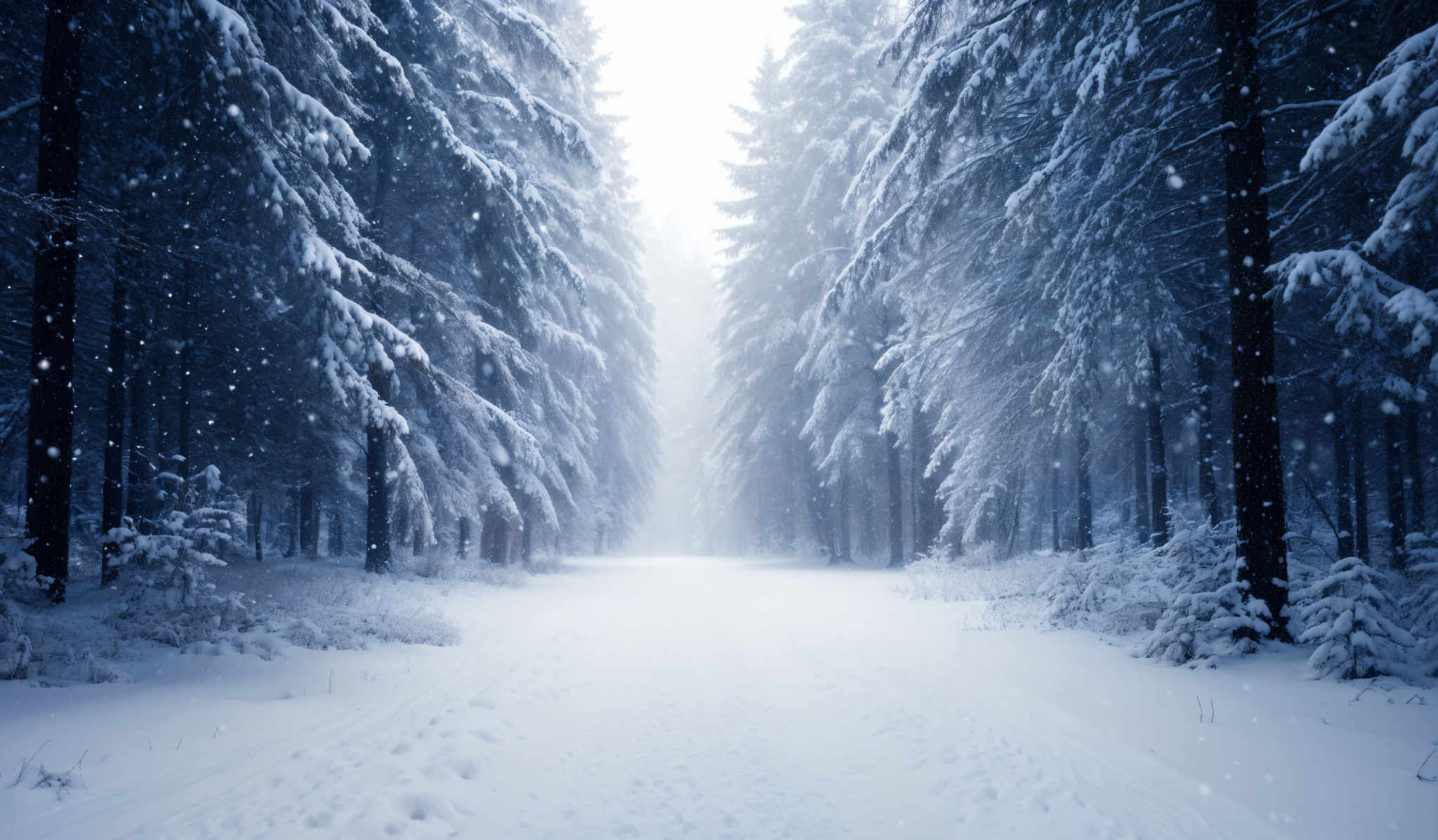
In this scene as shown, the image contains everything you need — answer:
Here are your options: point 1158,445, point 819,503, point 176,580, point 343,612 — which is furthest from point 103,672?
point 819,503

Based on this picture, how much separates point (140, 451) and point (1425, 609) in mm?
14757

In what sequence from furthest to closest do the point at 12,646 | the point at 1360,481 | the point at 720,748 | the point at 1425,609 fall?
the point at 1360,481
the point at 1425,609
the point at 12,646
the point at 720,748

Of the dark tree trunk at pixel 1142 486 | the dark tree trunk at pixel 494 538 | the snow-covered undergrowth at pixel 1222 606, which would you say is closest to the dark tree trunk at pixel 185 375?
the dark tree trunk at pixel 494 538

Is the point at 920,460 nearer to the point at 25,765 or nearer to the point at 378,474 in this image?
the point at 378,474

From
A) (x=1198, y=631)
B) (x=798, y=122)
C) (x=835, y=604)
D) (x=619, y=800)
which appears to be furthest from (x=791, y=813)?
(x=798, y=122)

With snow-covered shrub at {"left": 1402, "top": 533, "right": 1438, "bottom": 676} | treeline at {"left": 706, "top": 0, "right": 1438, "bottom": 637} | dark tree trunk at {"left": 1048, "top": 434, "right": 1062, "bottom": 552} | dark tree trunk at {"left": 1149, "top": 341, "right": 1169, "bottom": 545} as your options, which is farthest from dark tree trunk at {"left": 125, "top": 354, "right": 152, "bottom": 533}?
dark tree trunk at {"left": 1048, "top": 434, "right": 1062, "bottom": 552}

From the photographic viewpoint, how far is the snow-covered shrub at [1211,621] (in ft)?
20.9

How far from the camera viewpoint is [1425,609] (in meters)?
5.72

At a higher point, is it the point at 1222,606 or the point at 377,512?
the point at 377,512

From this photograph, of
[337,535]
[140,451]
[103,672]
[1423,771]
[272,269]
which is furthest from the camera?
[337,535]

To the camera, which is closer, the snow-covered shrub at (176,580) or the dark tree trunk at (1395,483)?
the snow-covered shrub at (176,580)

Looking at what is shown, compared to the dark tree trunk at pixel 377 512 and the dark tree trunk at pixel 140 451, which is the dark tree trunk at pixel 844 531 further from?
the dark tree trunk at pixel 140 451

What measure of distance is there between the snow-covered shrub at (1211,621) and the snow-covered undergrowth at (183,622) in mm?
8011

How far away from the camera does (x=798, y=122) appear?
25172mm
